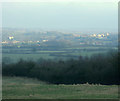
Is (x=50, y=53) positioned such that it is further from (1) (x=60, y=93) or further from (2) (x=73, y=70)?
(1) (x=60, y=93)

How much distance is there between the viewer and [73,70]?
18969 millimetres

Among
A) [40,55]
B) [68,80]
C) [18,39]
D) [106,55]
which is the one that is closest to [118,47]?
[106,55]

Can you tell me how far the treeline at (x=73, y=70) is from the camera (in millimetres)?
18188

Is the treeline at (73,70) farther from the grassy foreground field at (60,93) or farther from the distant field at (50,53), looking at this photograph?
the grassy foreground field at (60,93)

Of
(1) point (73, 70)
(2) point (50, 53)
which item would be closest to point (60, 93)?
(1) point (73, 70)

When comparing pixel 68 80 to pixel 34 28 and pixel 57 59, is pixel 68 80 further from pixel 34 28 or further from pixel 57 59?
pixel 34 28

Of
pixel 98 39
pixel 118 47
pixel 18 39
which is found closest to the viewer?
pixel 118 47

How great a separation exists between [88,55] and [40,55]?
158 inches

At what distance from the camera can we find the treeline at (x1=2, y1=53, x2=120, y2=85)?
59.7ft

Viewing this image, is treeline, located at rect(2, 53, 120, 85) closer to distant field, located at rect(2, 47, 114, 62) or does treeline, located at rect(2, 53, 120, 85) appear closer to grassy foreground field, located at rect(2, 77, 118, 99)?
distant field, located at rect(2, 47, 114, 62)

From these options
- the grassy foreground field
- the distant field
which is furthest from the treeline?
the grassy foreground field

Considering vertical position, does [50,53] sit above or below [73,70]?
above

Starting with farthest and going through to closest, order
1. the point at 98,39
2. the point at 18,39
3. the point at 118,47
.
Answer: the point at 98,39 < the point at 18,39 < the point at 118,47

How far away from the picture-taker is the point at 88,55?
753 inches
